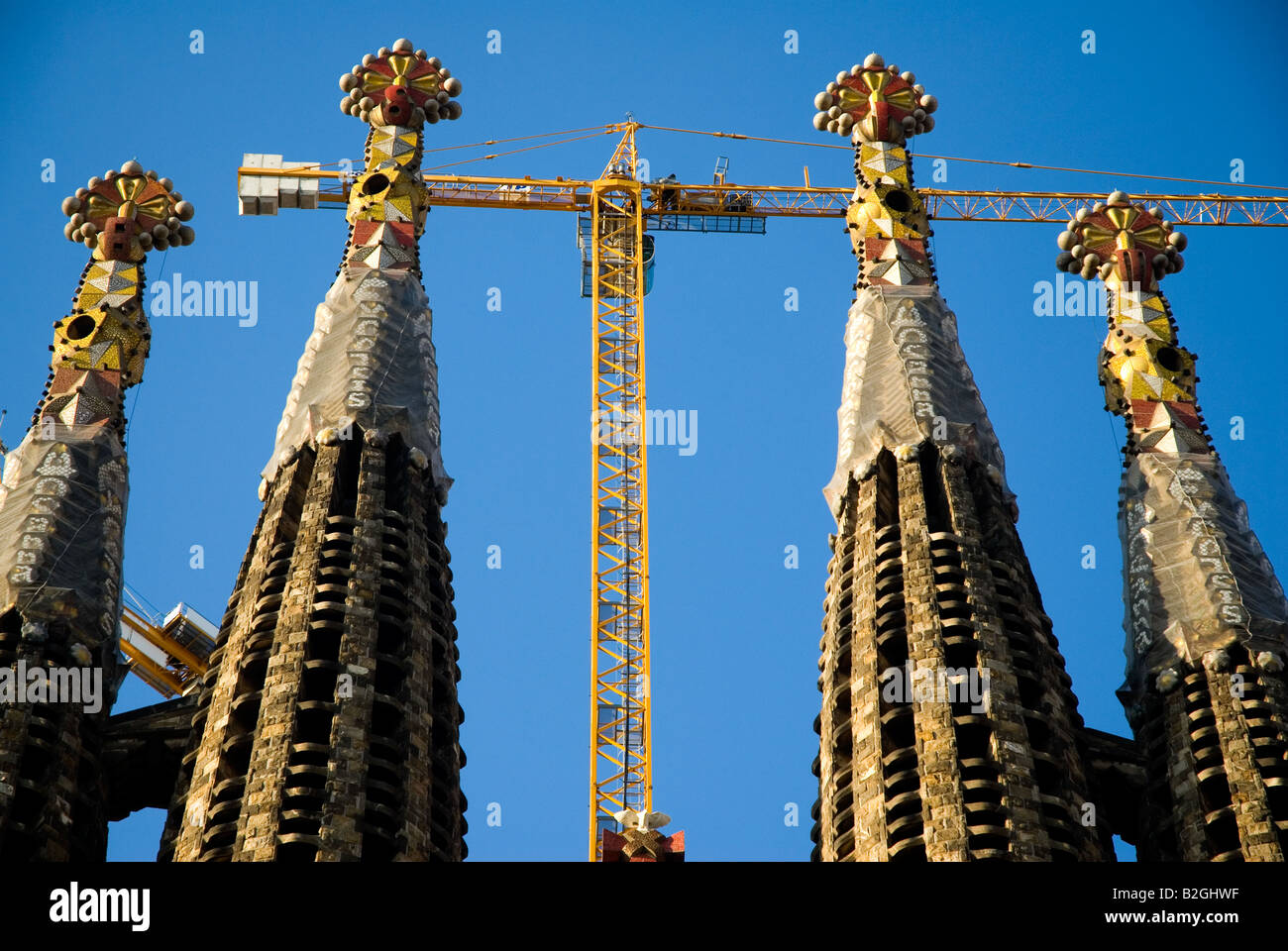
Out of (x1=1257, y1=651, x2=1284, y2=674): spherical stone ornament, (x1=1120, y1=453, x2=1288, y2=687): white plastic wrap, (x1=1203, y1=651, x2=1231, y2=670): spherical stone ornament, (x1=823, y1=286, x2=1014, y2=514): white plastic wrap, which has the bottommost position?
(x1=1257, y1=651, x2=1284, y2=674): spherical stone ornament

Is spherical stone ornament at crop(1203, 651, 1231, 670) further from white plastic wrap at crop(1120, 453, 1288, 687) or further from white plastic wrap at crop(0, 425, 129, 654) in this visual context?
white plastic wrap at crop(0, 425, 129, 654)

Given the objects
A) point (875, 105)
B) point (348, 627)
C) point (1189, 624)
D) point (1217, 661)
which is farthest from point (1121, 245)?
point (348, 627)

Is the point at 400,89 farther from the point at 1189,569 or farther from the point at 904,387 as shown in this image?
the point at 1189,569

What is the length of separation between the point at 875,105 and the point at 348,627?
3225cm

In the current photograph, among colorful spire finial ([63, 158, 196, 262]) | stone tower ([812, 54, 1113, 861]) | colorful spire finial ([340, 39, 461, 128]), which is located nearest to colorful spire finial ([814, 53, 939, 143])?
stone tower ([812, 54, 1113, 861])

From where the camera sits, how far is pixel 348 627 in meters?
72.0

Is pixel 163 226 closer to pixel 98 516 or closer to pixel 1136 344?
pixel 98 516

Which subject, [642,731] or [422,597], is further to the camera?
[642,731]

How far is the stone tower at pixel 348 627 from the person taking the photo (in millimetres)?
66438

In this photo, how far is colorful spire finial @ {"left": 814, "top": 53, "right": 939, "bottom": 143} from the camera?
310ft

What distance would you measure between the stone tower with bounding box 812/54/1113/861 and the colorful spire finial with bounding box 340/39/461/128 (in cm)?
1527

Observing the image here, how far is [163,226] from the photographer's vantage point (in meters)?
88.9
